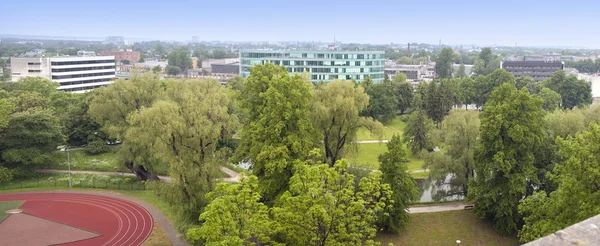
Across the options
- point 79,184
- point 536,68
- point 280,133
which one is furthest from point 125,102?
point 536,68

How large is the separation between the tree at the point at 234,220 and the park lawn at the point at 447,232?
1243 centimetres

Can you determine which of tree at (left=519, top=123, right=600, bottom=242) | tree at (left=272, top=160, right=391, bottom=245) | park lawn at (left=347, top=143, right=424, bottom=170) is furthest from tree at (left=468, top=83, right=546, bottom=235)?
park lawn at (left=347, top=143, right=424, bottom=170)

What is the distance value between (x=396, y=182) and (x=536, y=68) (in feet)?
376

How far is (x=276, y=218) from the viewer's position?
20188 millimetres

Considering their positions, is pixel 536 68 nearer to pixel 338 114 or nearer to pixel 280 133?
pixel 338 114

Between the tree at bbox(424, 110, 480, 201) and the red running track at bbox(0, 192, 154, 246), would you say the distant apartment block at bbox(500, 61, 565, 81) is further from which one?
the red running track at bbox(0, 192, 154, 246)

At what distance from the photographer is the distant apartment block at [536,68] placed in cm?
12205

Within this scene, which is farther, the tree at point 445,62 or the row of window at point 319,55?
the tree at point 445,62

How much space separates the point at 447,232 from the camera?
98.2ft

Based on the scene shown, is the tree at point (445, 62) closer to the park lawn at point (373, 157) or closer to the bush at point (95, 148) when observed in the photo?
the park lawn at point (373, 157)

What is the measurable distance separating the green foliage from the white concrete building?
9746 centimetres

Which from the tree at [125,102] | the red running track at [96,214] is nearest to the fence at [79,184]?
the tree at [125,102]

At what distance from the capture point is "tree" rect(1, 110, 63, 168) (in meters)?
42.2

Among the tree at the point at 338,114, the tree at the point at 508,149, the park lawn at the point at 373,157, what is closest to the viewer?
the tree at the point at 508,149
